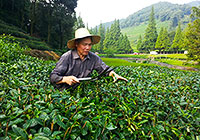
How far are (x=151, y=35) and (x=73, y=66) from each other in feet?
128

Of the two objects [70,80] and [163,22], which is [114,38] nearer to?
[70,80]

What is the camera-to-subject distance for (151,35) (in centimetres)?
3669

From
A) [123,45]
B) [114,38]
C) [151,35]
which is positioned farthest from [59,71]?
[123,45]

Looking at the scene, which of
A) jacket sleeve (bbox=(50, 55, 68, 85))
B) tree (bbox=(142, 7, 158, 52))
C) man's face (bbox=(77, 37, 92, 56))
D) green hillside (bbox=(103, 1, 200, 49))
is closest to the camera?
jacket sleeve (bbox=(50, 55, 68, 85))

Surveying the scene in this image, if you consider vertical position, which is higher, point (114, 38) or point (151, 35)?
point (114, 38)

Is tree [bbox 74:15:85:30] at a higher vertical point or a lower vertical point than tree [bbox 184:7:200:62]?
higher

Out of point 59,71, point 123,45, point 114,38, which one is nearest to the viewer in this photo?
point 59,71

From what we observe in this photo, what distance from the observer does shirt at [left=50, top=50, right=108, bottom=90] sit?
211 centimetres

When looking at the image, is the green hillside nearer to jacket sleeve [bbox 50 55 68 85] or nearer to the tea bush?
jacket sleeve [bbox 50 55 68 85]

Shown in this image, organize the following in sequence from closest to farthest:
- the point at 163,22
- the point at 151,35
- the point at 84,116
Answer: the point at 84,116, the point at 151,35, the point at 163,22

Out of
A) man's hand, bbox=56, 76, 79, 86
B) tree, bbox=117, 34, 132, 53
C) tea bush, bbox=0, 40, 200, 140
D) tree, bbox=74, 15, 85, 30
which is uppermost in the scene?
tree, bbox=74, 15, 85, 30

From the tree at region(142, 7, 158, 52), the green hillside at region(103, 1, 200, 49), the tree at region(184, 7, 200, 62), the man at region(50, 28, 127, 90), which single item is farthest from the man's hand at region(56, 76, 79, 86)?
the green hillside at region(103, 1, 200, 49)

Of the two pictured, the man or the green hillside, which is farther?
the green hillside

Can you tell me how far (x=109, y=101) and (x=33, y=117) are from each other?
95cm
